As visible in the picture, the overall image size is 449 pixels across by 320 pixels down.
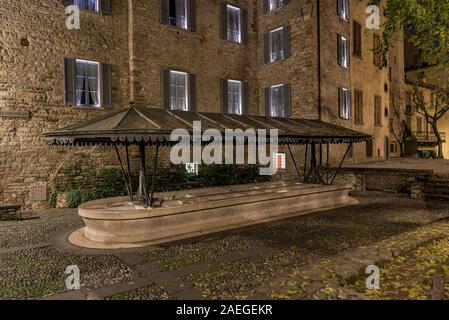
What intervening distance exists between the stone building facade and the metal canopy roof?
398cm

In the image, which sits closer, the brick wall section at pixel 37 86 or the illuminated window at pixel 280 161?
the brick wall section at pixel 37 86

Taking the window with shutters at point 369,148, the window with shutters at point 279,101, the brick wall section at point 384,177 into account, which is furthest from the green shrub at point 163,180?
the window with shutters at point 369,148

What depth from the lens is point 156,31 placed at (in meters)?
13.0

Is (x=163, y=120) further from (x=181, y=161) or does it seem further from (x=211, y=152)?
(x=211, y=152)

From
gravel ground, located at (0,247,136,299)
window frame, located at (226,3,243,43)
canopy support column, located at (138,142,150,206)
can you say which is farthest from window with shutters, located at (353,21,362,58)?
gravel ground, located at (0,247,136,299)

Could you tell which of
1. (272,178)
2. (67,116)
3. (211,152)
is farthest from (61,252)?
(272,178)

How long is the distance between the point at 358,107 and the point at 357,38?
397 cm

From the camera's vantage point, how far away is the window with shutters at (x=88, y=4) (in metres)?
11.4

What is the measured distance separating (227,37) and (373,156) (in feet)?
37.8

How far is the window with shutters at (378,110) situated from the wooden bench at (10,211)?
1929 cm

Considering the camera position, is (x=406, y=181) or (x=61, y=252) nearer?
(x=61, y=252)

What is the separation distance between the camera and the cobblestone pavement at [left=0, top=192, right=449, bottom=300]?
4078 millimetres

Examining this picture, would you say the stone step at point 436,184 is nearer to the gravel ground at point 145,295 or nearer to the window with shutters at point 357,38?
the window with shutters at point 357,38

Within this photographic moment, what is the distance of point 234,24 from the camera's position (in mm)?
16094
